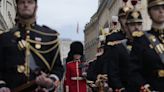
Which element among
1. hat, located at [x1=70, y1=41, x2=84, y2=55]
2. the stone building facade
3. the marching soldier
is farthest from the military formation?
the stone building facade

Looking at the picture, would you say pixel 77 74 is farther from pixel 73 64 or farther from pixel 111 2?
pixel 111 2

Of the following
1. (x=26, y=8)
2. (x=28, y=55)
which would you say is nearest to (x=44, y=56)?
(x=28, y=55)

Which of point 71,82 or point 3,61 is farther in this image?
point 71,82

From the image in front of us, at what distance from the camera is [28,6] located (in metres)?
9.28

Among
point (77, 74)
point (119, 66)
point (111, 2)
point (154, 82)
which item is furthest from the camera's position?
point (111, 2)

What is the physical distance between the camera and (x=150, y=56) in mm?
9203

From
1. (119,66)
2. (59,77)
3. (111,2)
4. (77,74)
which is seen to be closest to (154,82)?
(59,77)

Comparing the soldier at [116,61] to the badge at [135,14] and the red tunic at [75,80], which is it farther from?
the red tunic at [75,80]

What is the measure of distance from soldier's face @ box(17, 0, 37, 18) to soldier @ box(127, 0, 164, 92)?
131cm

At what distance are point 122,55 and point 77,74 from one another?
7657 mm

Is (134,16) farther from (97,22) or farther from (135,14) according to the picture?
(97,22)

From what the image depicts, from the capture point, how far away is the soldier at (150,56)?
9.10 meters

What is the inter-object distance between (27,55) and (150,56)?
1.52 meters

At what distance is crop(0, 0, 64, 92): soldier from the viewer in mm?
9227
